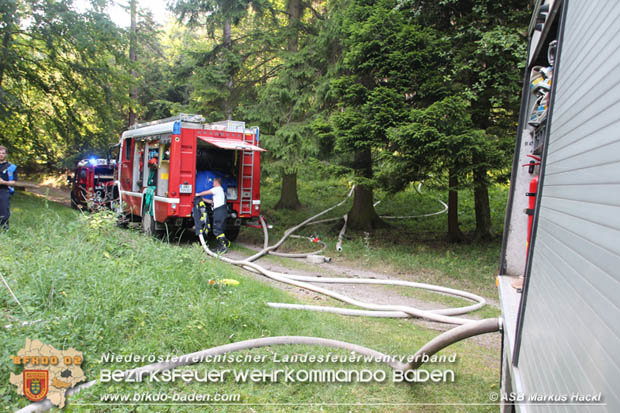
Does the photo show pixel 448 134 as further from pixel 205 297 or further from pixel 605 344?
→ pixel 605 344

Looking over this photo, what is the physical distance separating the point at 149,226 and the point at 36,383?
9115mm

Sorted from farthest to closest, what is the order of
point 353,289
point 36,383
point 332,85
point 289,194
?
point 289,194 < point 332,85 < point 353,289 < point 36,383

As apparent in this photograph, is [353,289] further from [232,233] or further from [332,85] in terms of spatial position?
[232,233]

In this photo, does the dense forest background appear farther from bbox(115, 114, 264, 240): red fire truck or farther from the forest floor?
the forest floor

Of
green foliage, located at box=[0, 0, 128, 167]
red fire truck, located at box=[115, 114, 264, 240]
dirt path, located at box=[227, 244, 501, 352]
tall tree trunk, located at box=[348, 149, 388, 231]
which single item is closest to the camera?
dirt path, located at box=[227, 244, 501, 352]

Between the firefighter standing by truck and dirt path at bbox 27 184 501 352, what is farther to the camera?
the firefighter standing by truck

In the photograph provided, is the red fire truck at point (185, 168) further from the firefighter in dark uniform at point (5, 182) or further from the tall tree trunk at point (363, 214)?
the firefighter in dark uniform at point (5, 182)

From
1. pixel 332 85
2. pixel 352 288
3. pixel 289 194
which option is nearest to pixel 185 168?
pixel 332 85

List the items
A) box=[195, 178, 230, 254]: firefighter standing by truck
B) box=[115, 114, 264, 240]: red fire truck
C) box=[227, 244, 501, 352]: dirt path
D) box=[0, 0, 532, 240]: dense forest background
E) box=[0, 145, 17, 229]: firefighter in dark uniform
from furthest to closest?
box=[115, 114, 264, 240]: red fire truck
box=[195, 178, 230, 254]: firefighter standing by truck
box=[0, 0, 532, 240]: dense forest background
box=[0, 145, 17, 229]: firefighter in dark uniform
box=[227, 244, 501, 352]: dirt path

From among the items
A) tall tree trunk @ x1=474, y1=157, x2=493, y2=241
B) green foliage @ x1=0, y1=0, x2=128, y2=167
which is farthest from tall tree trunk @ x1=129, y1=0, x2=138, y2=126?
tall tree trunk @ x1=474, y1=157, x2=493, y2=241

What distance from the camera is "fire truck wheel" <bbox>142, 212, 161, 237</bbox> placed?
38.9 ft

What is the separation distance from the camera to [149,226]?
1207 centimetres

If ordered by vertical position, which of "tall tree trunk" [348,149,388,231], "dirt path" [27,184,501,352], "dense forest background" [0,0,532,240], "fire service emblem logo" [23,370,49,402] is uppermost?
"dense forest background" [0,0,532,240]

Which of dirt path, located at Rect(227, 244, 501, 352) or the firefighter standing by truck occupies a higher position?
the firefighter standing by truck
